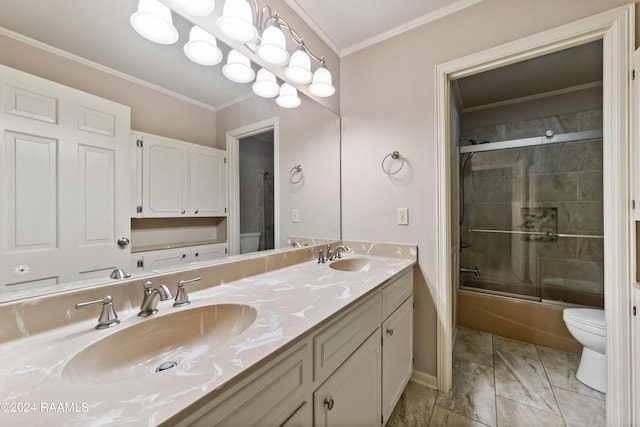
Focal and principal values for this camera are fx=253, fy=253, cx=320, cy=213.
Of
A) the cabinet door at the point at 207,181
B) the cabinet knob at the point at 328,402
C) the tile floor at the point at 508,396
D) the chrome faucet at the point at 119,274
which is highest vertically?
the cabinet door at the point at 207,181

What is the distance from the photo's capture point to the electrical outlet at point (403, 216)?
1.73 m

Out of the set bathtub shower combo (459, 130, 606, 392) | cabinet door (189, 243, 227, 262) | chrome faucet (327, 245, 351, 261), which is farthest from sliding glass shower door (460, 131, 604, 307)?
cabinet door (189, 243, 227, 262)

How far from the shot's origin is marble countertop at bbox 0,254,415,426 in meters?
0.42

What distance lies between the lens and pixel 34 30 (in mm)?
710

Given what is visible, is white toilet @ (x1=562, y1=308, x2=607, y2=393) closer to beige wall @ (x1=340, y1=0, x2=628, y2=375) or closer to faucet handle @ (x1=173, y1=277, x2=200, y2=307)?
beige wall @ (x1=340, y1=0, x2=628, y2=375)

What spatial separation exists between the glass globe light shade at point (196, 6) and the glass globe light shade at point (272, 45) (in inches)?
11.0

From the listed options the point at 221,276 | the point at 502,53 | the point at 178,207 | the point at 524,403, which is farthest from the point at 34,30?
the point at 524,403

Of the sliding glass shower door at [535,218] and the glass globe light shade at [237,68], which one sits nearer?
the glass globe light shade at [237,68]

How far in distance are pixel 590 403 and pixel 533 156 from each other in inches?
86.4

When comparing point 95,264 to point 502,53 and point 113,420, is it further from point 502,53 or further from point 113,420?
point 502,53

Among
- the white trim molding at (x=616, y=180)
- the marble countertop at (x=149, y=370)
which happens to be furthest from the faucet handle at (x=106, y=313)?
the white trim molding at (x=616, y=180)

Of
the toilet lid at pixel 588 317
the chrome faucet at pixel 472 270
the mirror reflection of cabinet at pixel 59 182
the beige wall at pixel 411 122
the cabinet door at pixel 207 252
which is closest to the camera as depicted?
the mirror reflection of cabinet at pixel 59 182

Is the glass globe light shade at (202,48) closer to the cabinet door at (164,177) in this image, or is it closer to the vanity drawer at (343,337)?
the cabinet door at (164,177)

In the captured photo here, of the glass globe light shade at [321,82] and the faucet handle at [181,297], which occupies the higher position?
the glass globe light shade at [321,82]
